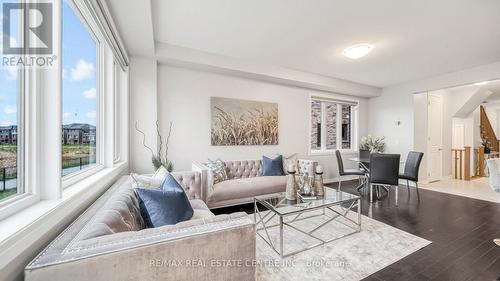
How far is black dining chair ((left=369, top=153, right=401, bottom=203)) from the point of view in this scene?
3.54 m

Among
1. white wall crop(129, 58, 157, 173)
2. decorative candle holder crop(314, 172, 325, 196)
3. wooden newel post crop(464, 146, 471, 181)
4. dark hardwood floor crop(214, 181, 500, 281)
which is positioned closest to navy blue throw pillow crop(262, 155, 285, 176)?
dark hardwood floor crop(214, 181, 500, 281)

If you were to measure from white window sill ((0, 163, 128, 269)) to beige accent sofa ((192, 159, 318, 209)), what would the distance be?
1427 mm

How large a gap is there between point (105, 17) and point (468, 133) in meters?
8.99

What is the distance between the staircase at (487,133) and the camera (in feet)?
22.1

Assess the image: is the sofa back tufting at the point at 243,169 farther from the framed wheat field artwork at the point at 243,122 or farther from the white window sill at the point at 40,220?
the white window sill at the point at 40,220

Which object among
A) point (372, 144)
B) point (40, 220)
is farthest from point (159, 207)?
point (372, 144)

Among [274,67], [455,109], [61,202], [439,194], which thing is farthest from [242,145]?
[455,109]

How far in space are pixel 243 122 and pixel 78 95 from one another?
2706 millimetres

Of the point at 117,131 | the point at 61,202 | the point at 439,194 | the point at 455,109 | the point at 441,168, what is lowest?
the point at 439,194

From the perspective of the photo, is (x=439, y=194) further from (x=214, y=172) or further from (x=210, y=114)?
(x=210, y=114)

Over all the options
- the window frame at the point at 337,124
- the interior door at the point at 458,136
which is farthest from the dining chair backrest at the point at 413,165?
the interior door at the point at 458,136

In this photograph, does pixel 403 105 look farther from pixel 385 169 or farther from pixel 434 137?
pixel 385 169

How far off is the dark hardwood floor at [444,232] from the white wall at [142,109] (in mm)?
1540

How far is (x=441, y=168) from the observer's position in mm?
5578
